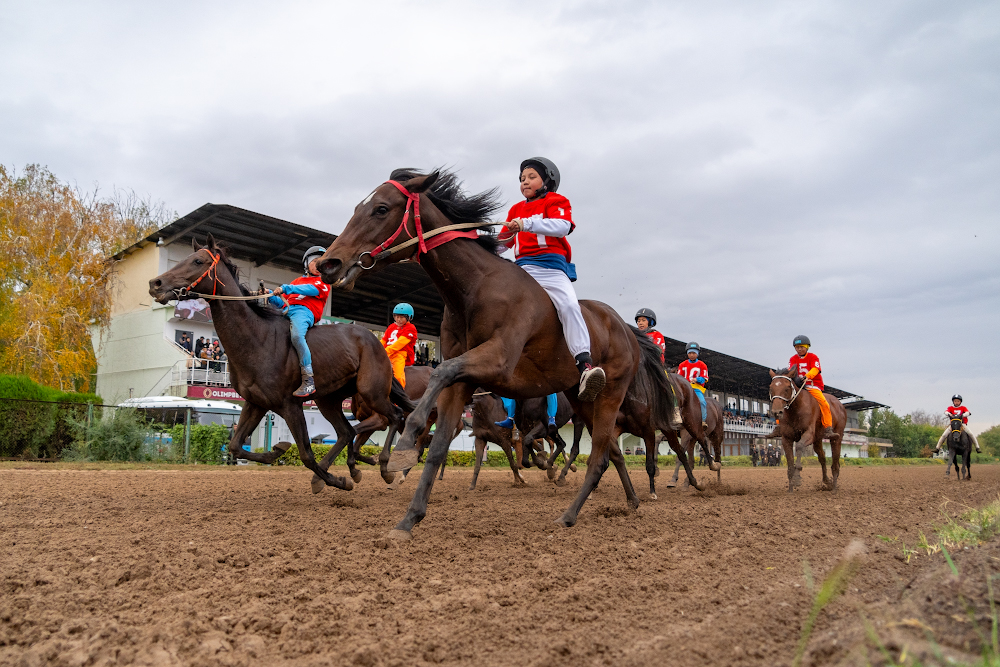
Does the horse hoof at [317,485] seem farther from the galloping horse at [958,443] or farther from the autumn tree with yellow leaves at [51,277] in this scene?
the autumn tree with yellow leaves at [51,277]

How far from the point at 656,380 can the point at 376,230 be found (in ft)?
13.5

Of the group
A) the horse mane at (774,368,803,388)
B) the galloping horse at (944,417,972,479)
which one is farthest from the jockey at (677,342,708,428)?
the galloping horse at (944,417,972,479)

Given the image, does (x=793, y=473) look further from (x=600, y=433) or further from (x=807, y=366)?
(x=600, y=433)

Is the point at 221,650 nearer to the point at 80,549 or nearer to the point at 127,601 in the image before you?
the point at 127,601

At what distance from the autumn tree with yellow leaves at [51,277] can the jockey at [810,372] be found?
92.9 ft

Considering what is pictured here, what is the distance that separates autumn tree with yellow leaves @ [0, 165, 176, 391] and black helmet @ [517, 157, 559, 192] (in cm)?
2929

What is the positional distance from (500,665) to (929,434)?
351 ft

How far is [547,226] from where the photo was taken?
5.45 meters

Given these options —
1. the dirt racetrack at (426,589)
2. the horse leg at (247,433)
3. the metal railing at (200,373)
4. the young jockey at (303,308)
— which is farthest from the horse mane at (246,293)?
the metal railing at (200,373)

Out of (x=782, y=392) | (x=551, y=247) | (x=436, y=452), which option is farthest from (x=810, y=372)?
(x=436, y=452)

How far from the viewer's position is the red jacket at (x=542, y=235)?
5590 millimetres

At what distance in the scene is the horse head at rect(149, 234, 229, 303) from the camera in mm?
7160

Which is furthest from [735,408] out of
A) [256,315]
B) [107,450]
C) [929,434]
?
[256,315]

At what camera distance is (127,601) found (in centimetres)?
297
